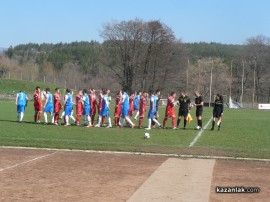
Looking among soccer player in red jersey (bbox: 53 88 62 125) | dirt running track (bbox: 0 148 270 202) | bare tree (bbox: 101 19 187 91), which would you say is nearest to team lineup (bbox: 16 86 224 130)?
soccer player in red jersey (bbox: 53 88 62 125)

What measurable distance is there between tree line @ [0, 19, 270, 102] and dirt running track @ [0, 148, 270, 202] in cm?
6995

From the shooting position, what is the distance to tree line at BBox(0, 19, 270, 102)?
8412 cm

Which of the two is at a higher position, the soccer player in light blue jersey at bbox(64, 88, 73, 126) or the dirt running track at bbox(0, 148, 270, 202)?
the soccer player in light blue jersey at bbox(64, 88, 73, 126)

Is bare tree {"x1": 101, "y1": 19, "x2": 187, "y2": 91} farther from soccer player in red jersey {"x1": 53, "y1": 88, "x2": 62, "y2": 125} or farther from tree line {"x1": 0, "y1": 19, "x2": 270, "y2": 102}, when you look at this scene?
soccer player in red jersey {"x1": 53, "y1": 88, "x2": 62, "y2": 125}

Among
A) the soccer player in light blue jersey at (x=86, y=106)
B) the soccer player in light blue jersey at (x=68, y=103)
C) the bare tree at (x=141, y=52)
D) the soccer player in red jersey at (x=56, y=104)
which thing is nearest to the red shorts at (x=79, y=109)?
the soccer player in light blue jersey at (x=86, y=106)

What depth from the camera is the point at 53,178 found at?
10.6 meters

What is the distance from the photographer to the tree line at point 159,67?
3312 inches

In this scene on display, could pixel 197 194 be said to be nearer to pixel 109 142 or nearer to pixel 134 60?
pixel 109 142

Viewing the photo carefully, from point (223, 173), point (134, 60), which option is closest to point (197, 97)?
point (223, 173)

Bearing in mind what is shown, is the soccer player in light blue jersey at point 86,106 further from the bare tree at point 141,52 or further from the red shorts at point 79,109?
the bare tree at point 141,52

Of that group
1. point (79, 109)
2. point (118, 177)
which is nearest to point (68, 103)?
point (79, 109)

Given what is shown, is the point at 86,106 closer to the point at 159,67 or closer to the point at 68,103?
the point at 68,103

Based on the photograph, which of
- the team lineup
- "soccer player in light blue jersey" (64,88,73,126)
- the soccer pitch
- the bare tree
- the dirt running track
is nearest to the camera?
the dirt running track

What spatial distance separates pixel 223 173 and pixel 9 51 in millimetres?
153654
